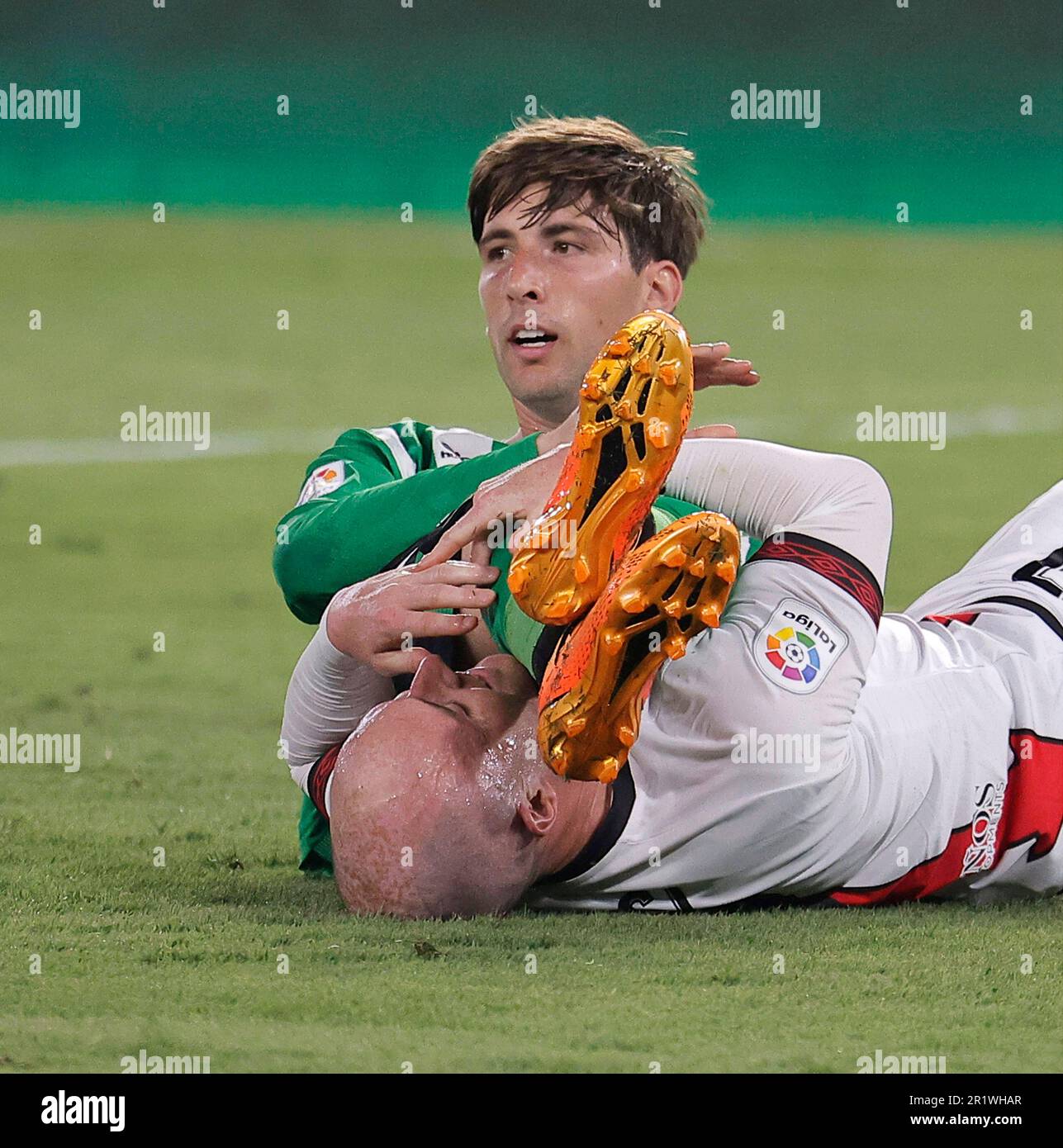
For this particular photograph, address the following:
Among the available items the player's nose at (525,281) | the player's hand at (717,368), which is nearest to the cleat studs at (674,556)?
the player's hand at (717,368)

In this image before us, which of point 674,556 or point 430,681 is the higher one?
point 674,556

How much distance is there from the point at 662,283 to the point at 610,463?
1.10 m

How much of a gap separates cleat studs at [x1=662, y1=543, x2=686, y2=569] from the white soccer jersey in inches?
15.1

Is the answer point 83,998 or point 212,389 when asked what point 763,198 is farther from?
point 83,998

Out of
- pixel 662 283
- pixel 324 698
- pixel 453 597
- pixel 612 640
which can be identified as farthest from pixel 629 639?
pixel 662 283

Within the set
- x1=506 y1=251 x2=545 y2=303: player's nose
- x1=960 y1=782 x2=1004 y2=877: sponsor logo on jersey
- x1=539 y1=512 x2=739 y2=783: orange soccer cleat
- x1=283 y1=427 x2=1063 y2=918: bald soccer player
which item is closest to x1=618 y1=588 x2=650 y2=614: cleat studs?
x1=539 y1=512 x2=739 y2=783: orange soccer cleat

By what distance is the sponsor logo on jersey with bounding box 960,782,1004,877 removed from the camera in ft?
10.3

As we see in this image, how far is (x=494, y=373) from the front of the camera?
40.5 feet

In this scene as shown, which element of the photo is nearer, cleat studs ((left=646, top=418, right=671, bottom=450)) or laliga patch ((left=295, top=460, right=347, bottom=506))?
cleat studs ((left=646, top=418, right=671, bottom=450))

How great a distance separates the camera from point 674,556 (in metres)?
2.57

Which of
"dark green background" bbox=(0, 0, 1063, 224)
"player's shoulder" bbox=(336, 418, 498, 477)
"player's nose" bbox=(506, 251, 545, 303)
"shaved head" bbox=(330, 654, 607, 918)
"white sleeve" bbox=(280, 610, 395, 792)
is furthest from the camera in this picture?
"dark green background" bbox=(0, 0, 1063, 224)

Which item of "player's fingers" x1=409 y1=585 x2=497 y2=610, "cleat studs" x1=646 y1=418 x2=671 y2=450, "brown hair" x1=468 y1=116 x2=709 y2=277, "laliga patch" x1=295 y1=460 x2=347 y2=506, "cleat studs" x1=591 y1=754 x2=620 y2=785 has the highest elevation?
"brown hair" x1=468 y1=116 x2=709 y2=277

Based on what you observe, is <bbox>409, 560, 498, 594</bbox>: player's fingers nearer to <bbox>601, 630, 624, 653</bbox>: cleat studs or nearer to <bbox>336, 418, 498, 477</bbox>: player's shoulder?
<bbox>601, 630, 624, 653</bbox>: cleat studs

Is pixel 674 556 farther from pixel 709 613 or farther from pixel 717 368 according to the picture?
pixel 717 368
